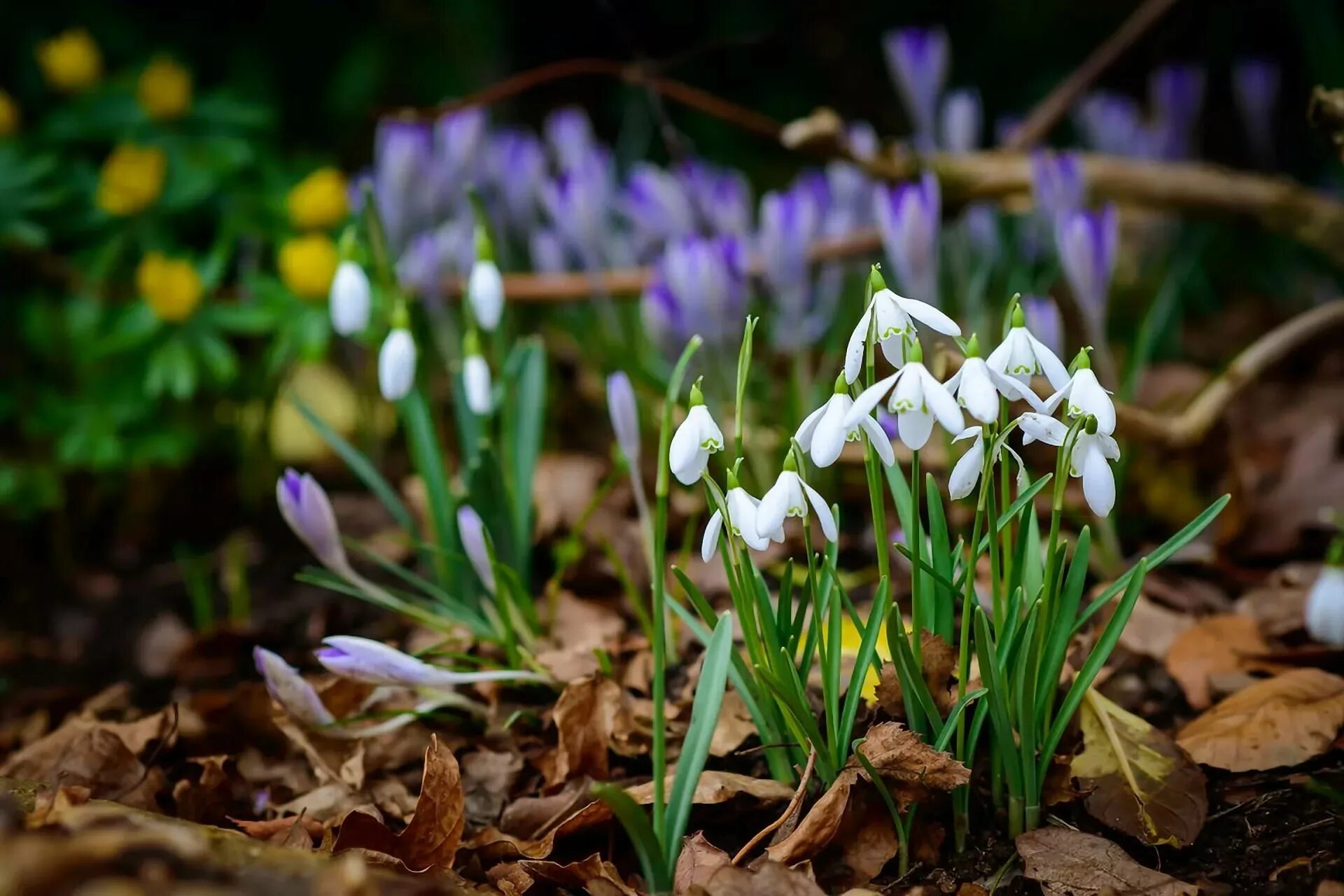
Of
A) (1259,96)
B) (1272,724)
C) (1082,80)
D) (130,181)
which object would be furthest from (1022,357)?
(1259,96)

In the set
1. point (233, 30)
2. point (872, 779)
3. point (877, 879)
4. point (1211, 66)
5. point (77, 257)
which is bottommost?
point (877, 879)

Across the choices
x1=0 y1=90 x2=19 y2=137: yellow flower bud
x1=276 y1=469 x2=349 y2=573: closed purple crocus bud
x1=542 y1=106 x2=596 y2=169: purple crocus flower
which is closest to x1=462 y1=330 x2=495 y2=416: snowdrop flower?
x1=276 y1=469 x2=349 y2=573: closed purple crocus bud

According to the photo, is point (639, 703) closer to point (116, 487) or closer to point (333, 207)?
point (333, 207)

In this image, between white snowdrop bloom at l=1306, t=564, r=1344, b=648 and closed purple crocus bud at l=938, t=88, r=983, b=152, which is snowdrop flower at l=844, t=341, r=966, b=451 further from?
closed purple crocus bud at l=938, t=88, r=983, b=152

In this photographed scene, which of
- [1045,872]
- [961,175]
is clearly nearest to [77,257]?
[961,175]

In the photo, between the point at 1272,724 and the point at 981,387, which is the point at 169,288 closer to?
the point at 981,387

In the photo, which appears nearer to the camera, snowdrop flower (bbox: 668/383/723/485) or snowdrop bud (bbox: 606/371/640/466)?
snowdrop flower (bbox: 668/383/723/485)

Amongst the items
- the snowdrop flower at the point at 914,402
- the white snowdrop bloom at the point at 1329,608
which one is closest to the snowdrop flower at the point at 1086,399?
the snowdrop flower at the point at 914,402
